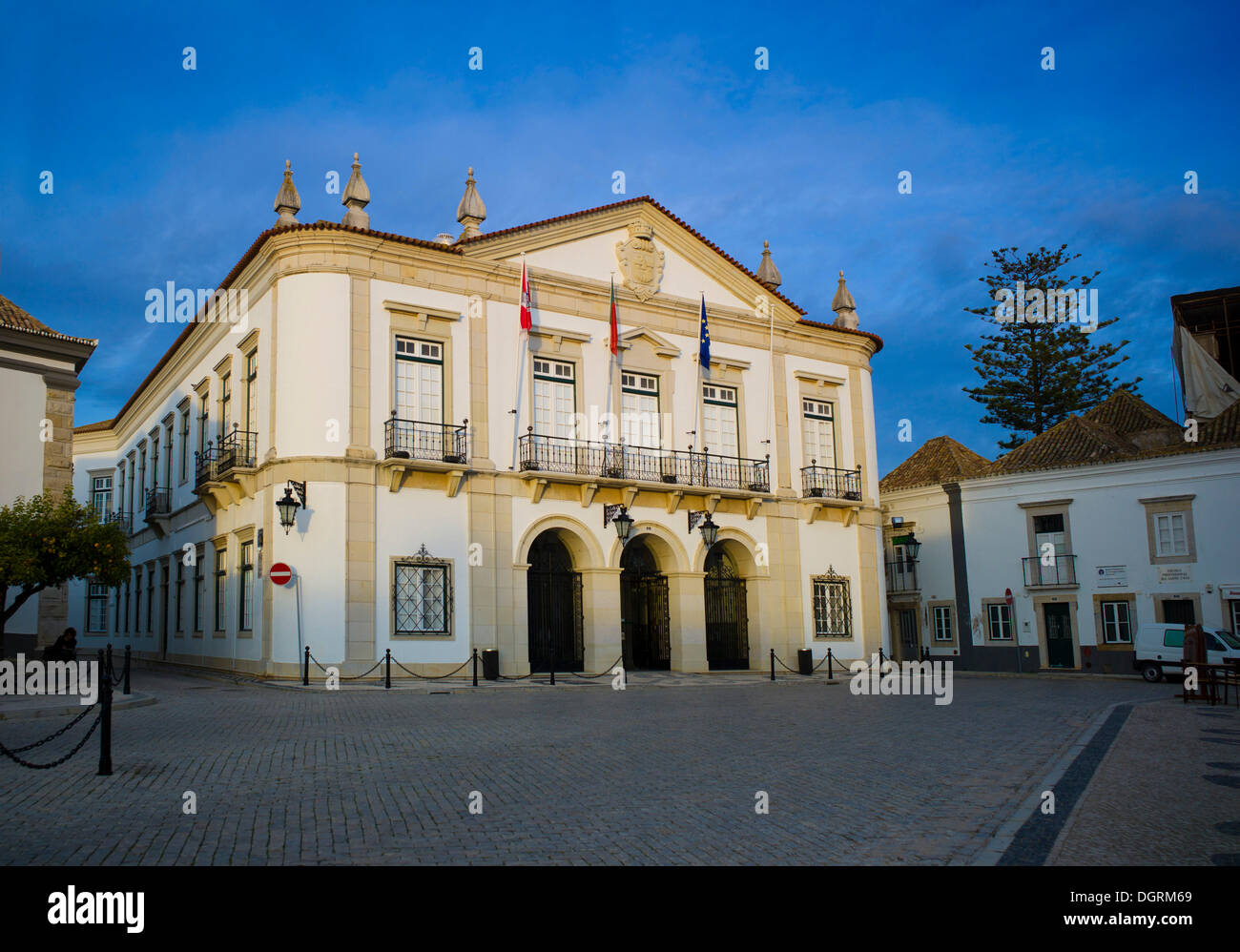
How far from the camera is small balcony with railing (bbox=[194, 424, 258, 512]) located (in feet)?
73.8

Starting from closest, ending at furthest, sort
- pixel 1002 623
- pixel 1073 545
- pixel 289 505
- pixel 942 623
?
pixel 289 505, pixel 1073 545, pixel 1002 623, pixel 942 623

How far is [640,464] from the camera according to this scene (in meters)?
25.0

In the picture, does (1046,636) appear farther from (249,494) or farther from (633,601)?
(249,494)

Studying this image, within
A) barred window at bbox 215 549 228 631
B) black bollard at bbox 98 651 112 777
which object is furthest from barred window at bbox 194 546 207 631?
black bollard at bbox 98 651 112 777

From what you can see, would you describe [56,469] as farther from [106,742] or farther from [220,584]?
[106,742]

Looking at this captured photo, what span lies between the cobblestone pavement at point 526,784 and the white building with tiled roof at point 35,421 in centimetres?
788

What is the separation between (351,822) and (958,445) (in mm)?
36818

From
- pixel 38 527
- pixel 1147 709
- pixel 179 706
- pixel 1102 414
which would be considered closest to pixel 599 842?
pixel 179 706

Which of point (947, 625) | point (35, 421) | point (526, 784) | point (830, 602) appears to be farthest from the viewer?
point (947, 625)

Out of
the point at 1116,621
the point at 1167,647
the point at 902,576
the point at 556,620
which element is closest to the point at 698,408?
the point at 556,620

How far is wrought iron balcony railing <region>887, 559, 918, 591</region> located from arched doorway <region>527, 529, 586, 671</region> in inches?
649

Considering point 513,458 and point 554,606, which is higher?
point 513,458

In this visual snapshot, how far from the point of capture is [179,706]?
14961 millimetres

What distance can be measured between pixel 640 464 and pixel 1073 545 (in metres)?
15.1
